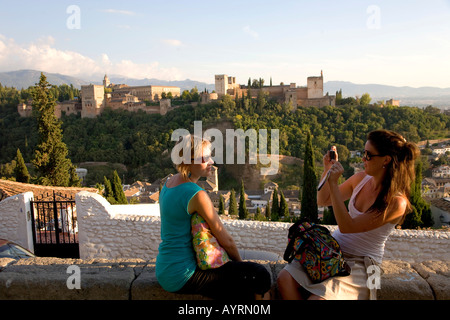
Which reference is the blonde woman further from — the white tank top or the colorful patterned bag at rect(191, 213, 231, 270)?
the white tank top

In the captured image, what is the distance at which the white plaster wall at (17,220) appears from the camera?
562cm

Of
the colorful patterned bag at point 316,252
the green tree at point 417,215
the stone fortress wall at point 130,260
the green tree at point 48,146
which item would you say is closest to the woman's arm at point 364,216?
the colorful patterned bag at point 316,252

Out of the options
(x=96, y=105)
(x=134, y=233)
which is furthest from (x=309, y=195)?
(x=96, y=105)

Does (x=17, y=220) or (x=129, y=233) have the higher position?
(x=17, y=220)

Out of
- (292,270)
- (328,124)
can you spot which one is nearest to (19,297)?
(292,270)

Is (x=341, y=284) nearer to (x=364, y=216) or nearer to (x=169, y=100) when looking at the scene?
(x=364, y=216)

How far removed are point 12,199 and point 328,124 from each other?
43986mm

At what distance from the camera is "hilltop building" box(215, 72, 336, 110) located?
52875mm

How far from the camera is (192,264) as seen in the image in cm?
196

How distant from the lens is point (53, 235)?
20.3 ft

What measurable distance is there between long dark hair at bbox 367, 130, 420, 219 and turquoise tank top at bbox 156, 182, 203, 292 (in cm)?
111

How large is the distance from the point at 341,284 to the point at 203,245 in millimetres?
821

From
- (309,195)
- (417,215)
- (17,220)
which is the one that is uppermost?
(17,220)

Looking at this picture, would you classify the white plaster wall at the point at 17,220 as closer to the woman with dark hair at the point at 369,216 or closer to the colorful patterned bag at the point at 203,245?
the colorful patterned bag at the point at 203,245
